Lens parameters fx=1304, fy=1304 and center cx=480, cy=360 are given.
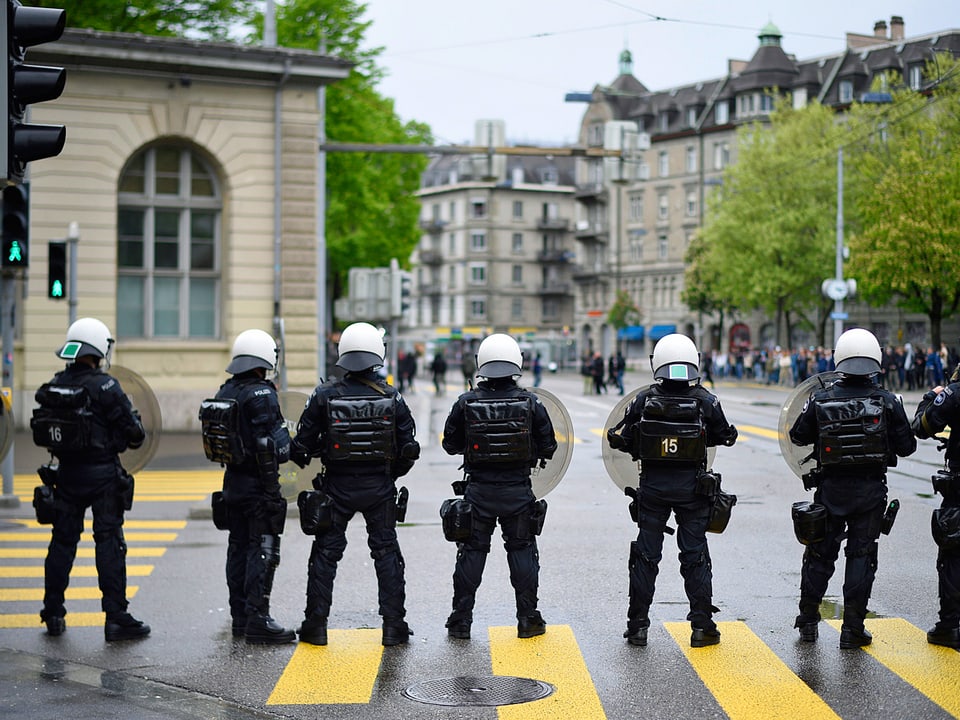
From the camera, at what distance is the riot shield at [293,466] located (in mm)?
10027

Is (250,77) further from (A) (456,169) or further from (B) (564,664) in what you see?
(A) (456,169)

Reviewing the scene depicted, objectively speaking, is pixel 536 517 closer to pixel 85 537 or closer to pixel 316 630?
pixel 316 630

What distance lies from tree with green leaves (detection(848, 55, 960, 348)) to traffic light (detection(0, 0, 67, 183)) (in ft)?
109

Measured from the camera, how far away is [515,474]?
8.16 m

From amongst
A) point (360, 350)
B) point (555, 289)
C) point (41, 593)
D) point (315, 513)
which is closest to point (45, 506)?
point (41, 593)

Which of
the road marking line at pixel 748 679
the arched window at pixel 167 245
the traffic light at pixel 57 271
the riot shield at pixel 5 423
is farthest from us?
the arched window at pixel 167 245

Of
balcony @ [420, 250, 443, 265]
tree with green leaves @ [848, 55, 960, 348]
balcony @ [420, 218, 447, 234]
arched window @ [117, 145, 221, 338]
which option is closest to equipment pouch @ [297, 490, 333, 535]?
arched window @ [117, 145, 221, 338]

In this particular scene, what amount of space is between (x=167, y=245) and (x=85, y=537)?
43.6 ft

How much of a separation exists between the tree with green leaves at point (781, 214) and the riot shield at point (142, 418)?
49.6 m

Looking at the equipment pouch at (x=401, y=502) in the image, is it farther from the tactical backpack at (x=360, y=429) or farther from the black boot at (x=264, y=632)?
the black boot at (x=264, y=632)

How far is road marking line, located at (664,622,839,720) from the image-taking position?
6.39 metres

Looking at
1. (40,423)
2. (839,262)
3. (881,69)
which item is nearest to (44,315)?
(40,423)

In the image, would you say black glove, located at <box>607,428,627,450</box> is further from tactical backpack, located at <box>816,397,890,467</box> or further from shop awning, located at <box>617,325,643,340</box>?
shop awning, located at <box>617,325,643,340</box>

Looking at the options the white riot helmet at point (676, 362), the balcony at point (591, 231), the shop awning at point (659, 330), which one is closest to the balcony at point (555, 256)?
the balcony at point (591, 231)
